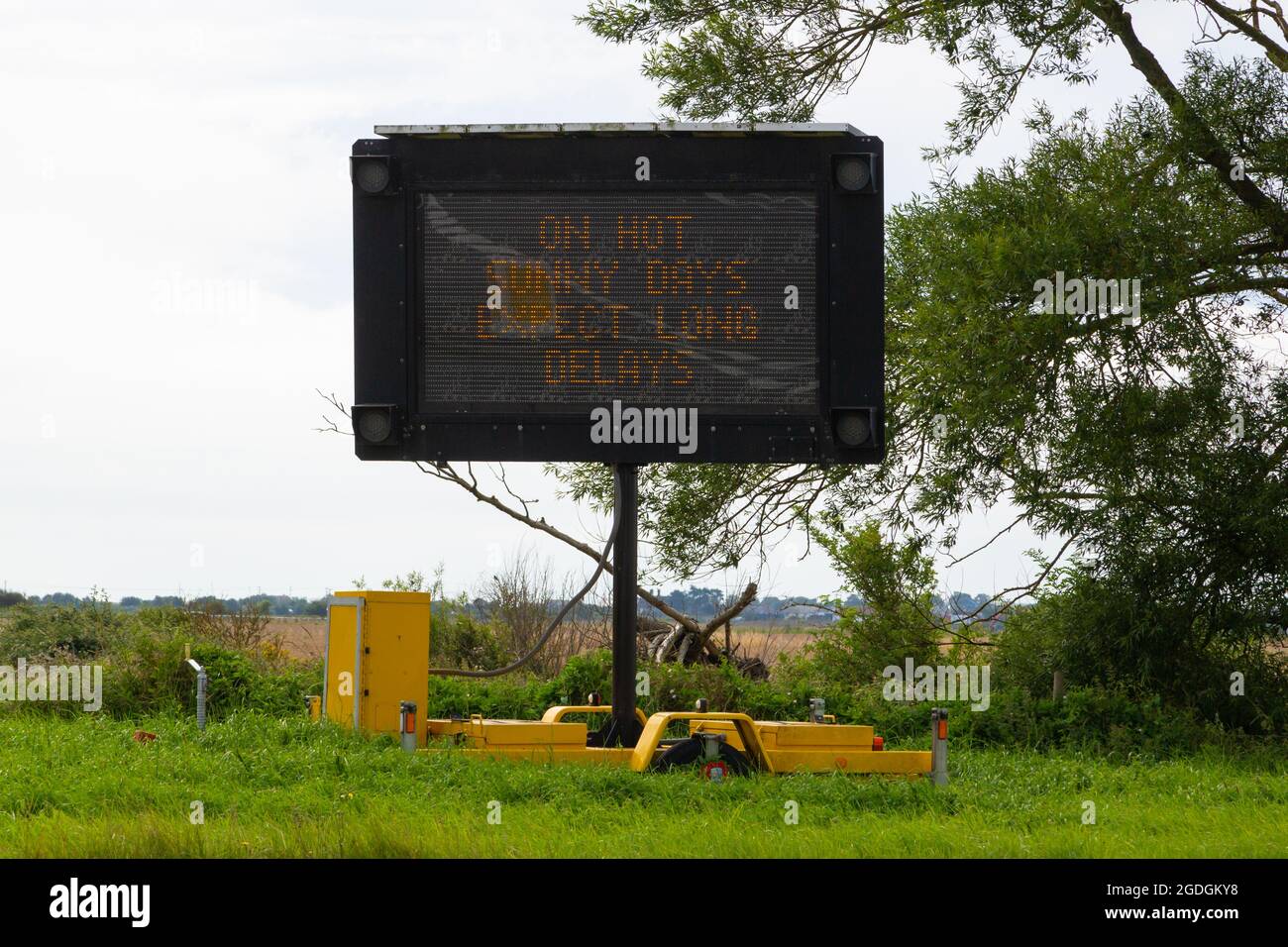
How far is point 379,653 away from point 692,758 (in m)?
2.29

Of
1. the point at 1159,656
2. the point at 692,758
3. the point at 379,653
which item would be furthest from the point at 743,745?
the point at 1159,656

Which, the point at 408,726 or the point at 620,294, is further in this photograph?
the point at 408,726

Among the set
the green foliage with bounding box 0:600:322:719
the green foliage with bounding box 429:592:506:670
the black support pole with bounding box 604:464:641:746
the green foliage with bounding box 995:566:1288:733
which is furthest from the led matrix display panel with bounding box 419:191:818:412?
the green foliage with bounding box 429:592:506:670

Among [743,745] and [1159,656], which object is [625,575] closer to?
[743,745]

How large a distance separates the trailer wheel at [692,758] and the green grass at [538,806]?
182mm

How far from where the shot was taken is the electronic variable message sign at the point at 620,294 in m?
7.67

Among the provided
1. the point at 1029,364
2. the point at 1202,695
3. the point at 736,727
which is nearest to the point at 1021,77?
the point at 1029,364

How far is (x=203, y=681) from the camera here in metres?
9.65

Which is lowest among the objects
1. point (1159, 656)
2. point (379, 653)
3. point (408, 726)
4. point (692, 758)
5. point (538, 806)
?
point (538, 806)

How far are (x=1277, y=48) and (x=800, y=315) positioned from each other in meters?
7.31

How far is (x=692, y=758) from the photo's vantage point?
7961 millimetres

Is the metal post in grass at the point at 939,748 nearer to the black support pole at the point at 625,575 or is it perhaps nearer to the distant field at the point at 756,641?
the black support pole at the point at 625,575
